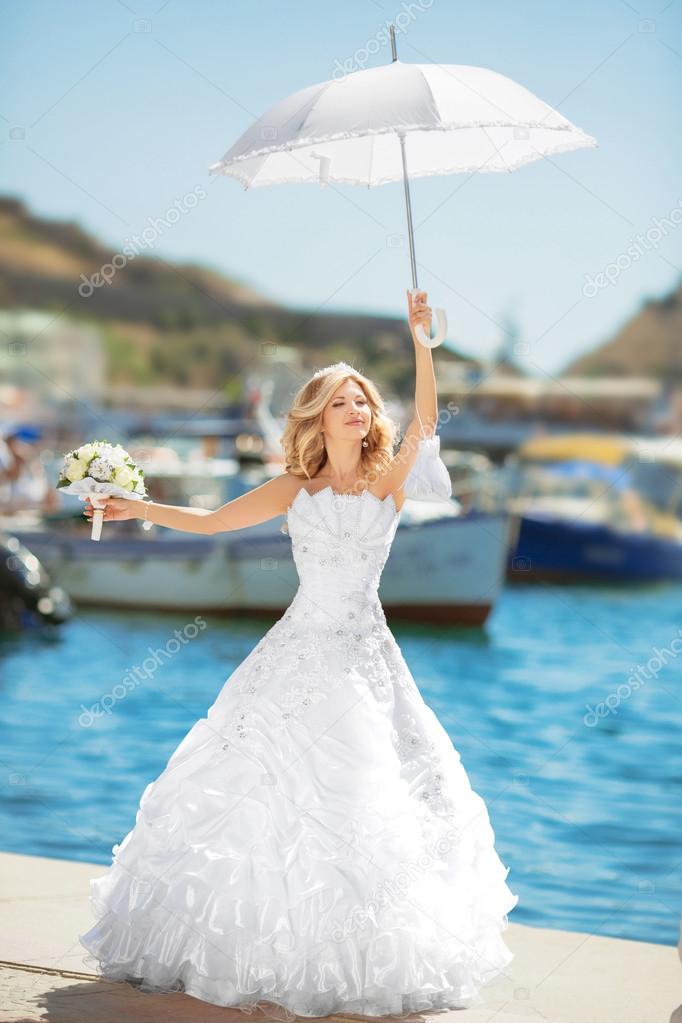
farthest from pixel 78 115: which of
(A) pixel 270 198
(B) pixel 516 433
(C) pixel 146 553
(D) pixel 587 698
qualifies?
(D) pixel 587 698

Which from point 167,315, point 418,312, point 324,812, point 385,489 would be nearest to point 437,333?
point 418,312

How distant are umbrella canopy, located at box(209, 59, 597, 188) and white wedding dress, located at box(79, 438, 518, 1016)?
819mm

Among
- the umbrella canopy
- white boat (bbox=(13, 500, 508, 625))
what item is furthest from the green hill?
the umbrella canopy

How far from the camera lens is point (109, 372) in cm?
3978

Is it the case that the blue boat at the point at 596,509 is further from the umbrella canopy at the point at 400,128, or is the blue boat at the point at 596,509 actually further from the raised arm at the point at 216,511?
the raised arm at the point at 216,511

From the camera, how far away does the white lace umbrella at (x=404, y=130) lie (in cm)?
322

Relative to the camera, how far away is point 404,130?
3.17m

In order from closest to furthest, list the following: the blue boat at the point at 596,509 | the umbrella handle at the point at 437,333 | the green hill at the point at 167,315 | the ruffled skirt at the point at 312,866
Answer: the ruffled skirt at the point at 312,866
the umbrella handle at the point at 437,333
the blue boat at the point at 596,509
the green hill at the point at 167,315

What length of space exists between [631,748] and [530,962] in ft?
43.2

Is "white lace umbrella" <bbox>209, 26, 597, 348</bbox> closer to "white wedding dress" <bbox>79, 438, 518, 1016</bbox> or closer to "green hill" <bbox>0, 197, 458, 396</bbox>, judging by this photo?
"white wedding dress" <bbox>79, 438, 518, 1016</bbox>

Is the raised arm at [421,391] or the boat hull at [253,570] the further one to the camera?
the boat hull at [253,570]

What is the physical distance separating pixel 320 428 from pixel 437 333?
0.43 meters

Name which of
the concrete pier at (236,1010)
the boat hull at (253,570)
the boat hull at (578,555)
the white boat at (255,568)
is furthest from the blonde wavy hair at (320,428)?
the boat hull at (578,555)

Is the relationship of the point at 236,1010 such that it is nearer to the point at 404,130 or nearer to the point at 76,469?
the point at 76,469
